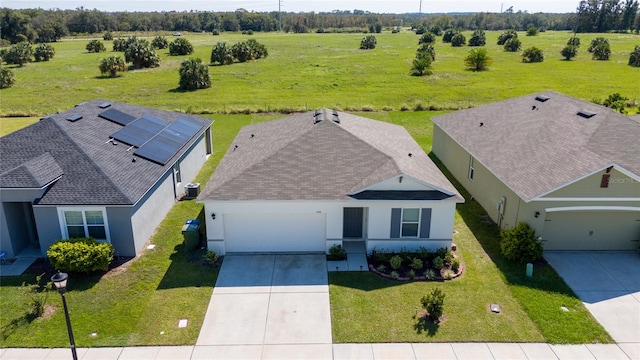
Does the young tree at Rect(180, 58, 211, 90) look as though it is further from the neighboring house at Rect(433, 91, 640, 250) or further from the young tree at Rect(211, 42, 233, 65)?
the neighboring house at Rect(433, 91, 640, 250)

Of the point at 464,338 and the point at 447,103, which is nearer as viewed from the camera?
the point at 464,338

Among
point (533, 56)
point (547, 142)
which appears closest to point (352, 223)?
point (547, 142)

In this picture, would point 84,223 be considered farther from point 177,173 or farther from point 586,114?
point 586,114

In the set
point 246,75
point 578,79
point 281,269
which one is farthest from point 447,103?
point 281,269

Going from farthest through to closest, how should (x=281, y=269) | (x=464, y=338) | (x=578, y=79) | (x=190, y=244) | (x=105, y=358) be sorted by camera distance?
(x=578, y=79), (x=190, y=244), (x=281, y=269), (x=464, y=338), (x=105, y=358)

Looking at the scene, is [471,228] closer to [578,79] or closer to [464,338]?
[464,338]

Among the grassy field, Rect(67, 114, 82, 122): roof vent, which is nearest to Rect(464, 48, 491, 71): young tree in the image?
the grassy field
